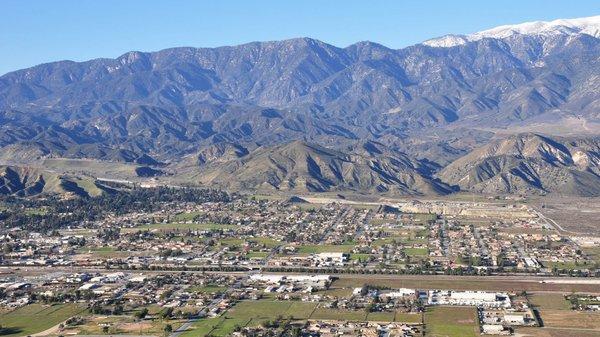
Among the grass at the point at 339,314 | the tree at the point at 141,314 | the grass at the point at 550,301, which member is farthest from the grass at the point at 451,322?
the tree at the point at 141,314

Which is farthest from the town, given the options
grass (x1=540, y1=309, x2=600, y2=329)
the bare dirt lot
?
the bare dirt lot

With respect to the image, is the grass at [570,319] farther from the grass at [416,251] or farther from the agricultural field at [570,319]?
the grass at [416,251]

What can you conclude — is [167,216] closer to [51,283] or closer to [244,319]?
[51,283]

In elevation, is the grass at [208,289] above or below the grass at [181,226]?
below

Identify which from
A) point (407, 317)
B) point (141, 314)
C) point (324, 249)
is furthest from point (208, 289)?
point (324, 249)

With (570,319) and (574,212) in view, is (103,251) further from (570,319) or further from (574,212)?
(574,212)

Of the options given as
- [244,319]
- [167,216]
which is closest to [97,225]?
[167,216]
